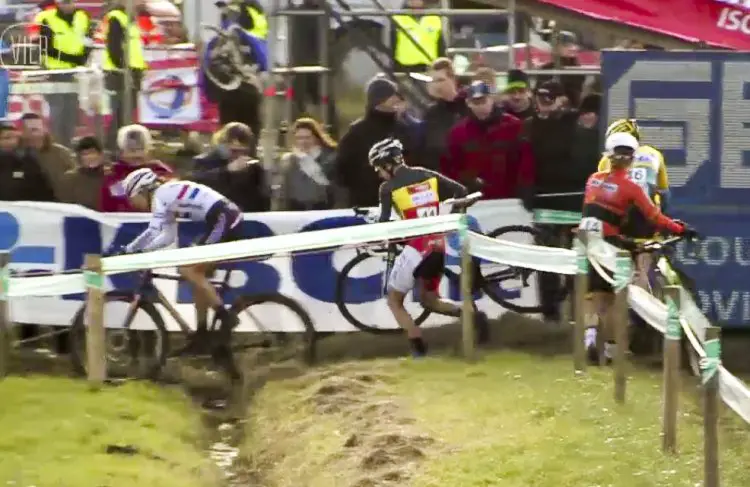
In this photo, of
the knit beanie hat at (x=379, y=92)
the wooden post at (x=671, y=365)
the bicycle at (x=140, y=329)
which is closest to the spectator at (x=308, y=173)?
the knit beanie hat at (x=379, y=92)

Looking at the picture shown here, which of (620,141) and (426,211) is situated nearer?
(620,141)

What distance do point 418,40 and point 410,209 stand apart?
4.65m

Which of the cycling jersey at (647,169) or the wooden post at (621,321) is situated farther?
the cycling jersey at (647,169)

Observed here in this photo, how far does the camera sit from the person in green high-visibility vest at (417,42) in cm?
1667

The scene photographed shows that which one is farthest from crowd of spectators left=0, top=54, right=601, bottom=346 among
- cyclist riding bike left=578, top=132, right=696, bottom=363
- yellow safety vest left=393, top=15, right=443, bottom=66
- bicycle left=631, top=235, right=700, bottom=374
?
yellow safety vest left=393, top=15, right=443, bottom=66

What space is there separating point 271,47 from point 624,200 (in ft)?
13.9

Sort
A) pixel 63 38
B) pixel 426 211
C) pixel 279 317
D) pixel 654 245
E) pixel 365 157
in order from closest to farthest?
pixel 654 245 < pixel 426 211 < pixel 279 317 < pixel 365 157 < pixel 63 38

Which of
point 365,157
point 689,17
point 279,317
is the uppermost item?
point 689,17

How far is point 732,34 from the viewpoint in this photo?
1411 centimetres

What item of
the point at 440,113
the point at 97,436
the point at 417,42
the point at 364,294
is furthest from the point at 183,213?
the point at 417,42

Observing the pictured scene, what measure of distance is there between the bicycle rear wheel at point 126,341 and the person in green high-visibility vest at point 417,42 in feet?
17.0

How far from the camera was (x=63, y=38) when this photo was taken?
18.0m

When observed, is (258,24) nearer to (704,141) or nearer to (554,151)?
(554,151)

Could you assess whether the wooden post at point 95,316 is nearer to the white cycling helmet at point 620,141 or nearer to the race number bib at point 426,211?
the race number bib at point 426,211
